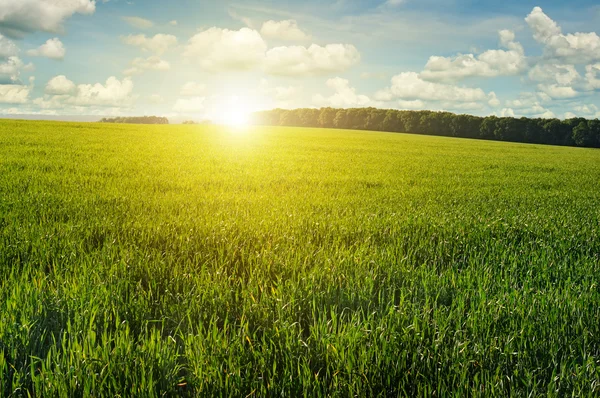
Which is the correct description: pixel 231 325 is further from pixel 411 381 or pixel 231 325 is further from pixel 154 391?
pixel 411 381

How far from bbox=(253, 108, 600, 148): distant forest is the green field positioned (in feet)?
338

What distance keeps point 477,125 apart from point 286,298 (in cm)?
11261

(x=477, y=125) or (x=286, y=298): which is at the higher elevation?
(x=477, y=125)

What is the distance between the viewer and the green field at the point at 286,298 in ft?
7.96

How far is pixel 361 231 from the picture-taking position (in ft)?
20.0

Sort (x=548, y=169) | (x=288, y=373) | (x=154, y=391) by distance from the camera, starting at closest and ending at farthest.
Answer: (x=154, y=391)
(x=288, y=373)
(x=548, y=169)

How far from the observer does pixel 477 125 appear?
341 feet

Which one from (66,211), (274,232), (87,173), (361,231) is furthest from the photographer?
(87,173)

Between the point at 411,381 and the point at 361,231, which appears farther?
the point at 361,231

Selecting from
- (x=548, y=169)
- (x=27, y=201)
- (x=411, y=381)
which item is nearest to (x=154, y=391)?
(x=411, y=381)

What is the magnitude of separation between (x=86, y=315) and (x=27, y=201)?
5.11 meters

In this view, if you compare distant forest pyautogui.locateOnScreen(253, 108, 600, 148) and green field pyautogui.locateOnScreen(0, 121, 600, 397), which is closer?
green field pyautogui.locateOnScreen(0, 121, 600, 397)

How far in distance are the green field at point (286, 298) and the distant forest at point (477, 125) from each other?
103 metres

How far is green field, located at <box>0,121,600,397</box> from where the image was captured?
2.43 metres
